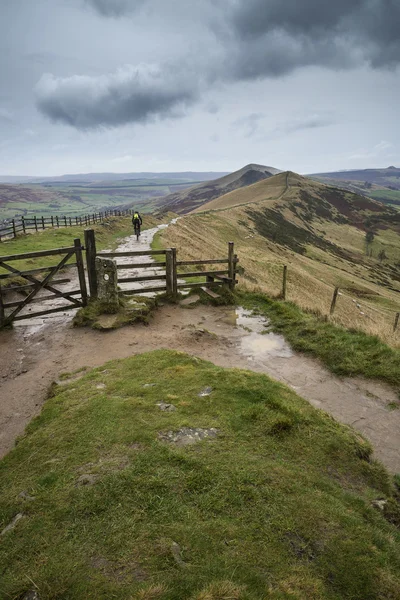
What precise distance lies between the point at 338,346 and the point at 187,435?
6738mm

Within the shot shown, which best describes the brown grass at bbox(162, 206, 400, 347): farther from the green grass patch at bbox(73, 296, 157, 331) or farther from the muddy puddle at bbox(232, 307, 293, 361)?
the green grass patch at bbox(73, 296, 157, 331)

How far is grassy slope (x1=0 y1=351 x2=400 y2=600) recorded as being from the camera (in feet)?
12.3

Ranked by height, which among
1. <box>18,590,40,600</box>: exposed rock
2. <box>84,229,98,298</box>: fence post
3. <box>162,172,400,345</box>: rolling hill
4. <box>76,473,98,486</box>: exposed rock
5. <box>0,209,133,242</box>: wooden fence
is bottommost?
<box>162,172,400,345</box>: rolling hill

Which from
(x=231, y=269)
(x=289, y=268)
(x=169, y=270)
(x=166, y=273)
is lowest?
(x=289, y=268)

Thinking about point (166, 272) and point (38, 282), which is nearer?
Result: point (38, 282)

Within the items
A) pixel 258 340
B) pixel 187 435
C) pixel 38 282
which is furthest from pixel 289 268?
pixel 187 435

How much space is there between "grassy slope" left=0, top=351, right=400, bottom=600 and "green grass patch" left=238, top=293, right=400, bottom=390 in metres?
3.40

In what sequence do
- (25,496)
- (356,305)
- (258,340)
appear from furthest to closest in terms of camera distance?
1. (356,305)
2. (258,340)
3. (25,496)

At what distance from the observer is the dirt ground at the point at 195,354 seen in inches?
310

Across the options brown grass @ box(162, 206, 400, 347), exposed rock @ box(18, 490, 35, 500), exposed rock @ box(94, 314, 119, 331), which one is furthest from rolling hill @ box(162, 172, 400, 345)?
exposed rock @ box(18, 490, 35, 500)

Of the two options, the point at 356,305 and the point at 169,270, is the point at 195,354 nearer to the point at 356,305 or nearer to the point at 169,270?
the point at 169,270

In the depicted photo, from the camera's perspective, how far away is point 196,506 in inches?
183

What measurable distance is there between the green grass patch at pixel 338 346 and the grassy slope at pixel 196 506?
134 inches

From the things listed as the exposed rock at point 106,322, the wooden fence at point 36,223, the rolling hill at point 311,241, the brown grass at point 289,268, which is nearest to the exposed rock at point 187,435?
the exposed rock at point 106,322
